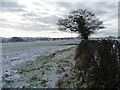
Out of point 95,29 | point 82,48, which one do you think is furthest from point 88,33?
point 82,48

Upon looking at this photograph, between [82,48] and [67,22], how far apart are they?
1420 inches

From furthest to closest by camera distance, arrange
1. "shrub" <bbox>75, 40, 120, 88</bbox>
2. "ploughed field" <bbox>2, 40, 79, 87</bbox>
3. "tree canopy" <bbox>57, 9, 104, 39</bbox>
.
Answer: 1. "tree canopy" <bbox>57, 9, 104, 39</bbox>
2. "ploughed field" <bbox>2, 40, 79, 87</bbox>
3. "shrub" <bbox>75, 40, 120, 88</bbox>

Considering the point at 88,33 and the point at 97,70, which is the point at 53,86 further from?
the point at 88,33

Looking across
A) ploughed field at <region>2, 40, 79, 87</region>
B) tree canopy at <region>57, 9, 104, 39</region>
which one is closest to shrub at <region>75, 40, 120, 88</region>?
ploughed field at <region>2, 40, 79, 87</region>

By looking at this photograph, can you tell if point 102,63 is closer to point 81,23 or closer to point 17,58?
point 17,58

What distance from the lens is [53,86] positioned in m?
8.91

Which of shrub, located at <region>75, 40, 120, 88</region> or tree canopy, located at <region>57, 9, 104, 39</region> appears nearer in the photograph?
shrub, located at <region>75, 40, 120, 88</region>

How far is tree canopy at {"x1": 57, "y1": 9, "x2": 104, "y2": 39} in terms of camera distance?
41.4 m

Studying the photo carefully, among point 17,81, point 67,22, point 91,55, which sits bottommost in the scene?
point 17,81

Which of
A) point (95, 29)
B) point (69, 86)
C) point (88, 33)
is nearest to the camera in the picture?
point (69, 86)

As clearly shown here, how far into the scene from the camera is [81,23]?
41406mm

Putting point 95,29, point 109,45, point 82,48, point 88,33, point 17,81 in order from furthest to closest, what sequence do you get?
point 95,29 → point 88,33 → point 17,81 → point 82,48 → point 109,45

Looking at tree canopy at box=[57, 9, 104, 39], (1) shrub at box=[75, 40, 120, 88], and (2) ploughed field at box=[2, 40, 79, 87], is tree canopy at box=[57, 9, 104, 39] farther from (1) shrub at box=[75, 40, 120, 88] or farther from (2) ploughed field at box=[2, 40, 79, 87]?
(1) shrub at box=[75, 40, 120, 88]

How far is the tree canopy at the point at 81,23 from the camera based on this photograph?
4141 cm
